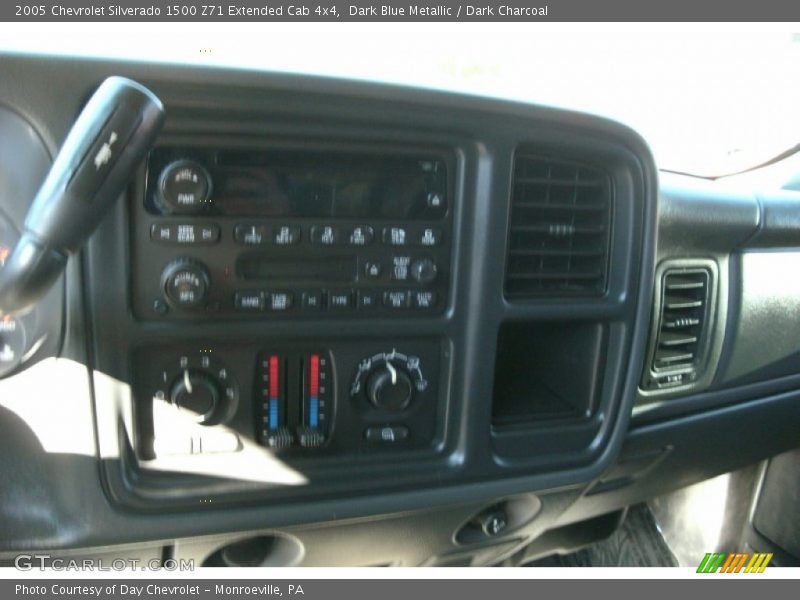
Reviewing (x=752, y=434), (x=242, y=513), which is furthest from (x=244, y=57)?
(x=752, y=434)

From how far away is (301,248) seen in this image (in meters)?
1.10

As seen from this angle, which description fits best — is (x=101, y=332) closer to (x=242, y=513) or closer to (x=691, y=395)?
(x=242, y=513)

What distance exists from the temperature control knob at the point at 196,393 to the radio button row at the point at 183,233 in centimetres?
21

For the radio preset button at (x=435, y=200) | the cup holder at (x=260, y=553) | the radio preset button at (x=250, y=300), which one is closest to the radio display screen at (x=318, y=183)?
the radio preset button at (x=435, y=200)

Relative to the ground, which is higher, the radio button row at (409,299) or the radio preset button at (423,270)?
the radio preset button at (423,270)

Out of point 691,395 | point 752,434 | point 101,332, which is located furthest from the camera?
point 752,434

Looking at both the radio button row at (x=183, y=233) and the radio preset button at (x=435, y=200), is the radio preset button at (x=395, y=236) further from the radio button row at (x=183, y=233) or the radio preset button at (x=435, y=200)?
the radio button row at (x=183, y=233)

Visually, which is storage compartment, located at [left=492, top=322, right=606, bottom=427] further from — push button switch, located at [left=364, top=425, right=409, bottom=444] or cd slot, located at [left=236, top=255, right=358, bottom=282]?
cd slot, located at [left=236, top=255, right=358, bottom=282]

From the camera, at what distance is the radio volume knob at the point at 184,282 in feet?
3.43

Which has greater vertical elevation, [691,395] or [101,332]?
[101,332]

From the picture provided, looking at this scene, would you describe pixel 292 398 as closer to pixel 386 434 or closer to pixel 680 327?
pixel 386 434

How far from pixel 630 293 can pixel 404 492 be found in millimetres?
559

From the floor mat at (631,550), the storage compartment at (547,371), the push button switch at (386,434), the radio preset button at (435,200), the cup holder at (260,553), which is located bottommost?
the floor mat at (631,550)

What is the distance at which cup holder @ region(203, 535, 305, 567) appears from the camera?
1.34 m
